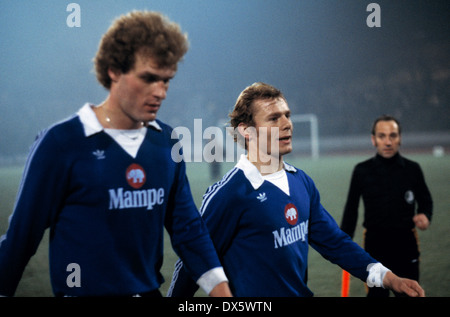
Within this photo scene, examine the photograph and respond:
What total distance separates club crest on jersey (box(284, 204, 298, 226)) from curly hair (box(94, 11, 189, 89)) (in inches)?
37.6

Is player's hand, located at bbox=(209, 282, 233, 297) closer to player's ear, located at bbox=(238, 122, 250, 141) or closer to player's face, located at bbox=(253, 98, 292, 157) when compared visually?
player's face, located at bbox=(253, 98, 292, 157)

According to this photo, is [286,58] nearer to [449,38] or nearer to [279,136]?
[449,38]

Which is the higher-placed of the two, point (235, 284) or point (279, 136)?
point (279, 136)

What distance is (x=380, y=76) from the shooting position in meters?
49.1

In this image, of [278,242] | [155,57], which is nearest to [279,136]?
[278,242]

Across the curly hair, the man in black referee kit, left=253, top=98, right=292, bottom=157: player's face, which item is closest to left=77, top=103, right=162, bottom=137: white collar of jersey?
the curly hair

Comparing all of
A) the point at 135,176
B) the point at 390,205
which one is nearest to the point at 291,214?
the point at 135,176

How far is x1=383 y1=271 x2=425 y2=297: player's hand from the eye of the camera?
79.1 inches

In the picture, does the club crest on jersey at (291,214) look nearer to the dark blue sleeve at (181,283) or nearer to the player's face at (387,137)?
the dark blue sleeve at (181,283)

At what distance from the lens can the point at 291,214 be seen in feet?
7.48

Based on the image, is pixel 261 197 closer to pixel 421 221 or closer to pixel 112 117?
pixel 112 117

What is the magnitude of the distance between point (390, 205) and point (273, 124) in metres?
1.82

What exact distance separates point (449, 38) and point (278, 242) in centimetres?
5139

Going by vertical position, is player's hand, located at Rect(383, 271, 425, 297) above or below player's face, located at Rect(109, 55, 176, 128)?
Answer: below
